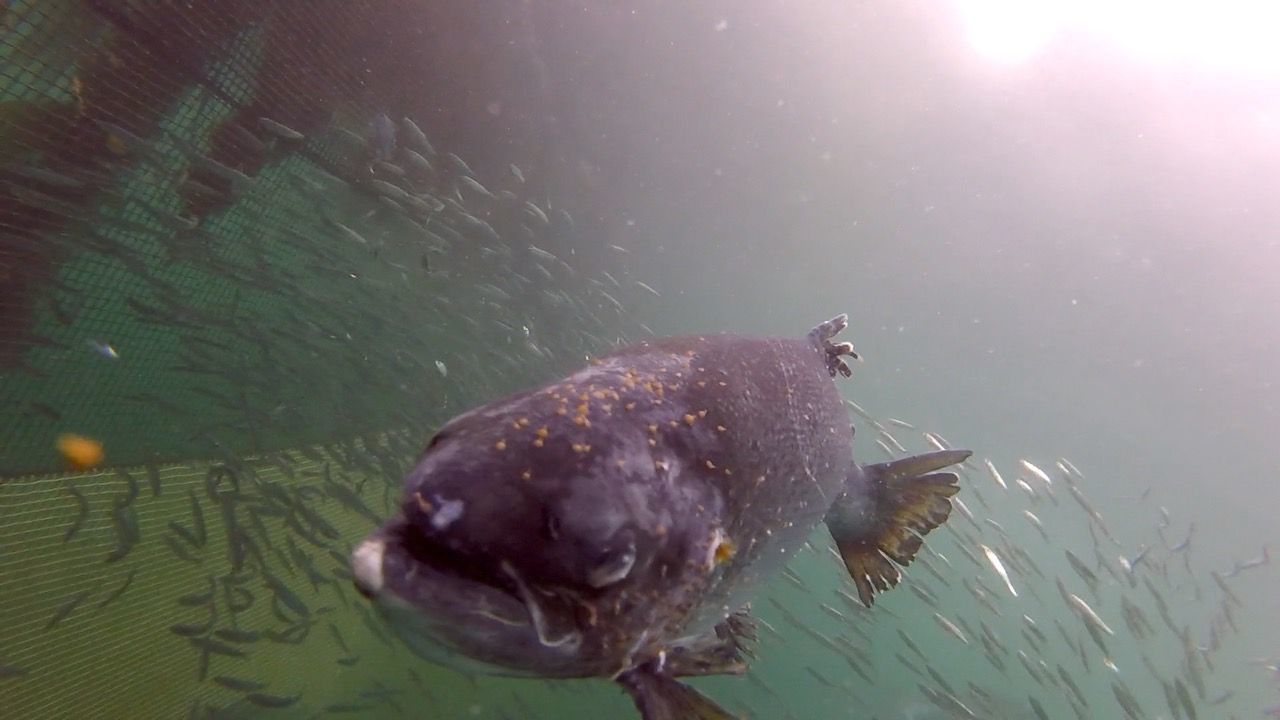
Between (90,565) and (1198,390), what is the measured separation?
37.6 m

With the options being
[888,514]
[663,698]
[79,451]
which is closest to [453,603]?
[663,698]

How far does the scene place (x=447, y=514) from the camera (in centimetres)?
124

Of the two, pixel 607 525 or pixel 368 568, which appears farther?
pixel 607 525

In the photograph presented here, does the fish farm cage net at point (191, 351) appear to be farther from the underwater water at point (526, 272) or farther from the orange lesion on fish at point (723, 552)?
the orange lesion on fish at point (723, 552)

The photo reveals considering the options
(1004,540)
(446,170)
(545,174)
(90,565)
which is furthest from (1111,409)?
(90,565)

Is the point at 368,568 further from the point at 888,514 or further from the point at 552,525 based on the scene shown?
the point at 888,514

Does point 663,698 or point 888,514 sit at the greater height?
point 888,514

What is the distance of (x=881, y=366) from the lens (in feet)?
162

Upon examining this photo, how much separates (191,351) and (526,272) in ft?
34.6

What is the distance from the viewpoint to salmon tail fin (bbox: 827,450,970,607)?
11.8 feet

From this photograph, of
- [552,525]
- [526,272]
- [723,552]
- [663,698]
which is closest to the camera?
[552,525]

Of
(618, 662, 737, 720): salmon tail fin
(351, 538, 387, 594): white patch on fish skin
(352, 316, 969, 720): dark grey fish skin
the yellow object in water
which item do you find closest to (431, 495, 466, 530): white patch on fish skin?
(352, 316, 969, 720): dark grey fish skin

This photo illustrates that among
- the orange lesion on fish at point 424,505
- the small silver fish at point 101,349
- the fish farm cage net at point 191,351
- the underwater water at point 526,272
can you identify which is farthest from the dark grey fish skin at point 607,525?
the small silver fish at point 101,349

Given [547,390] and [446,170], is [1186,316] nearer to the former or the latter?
[446,170]
